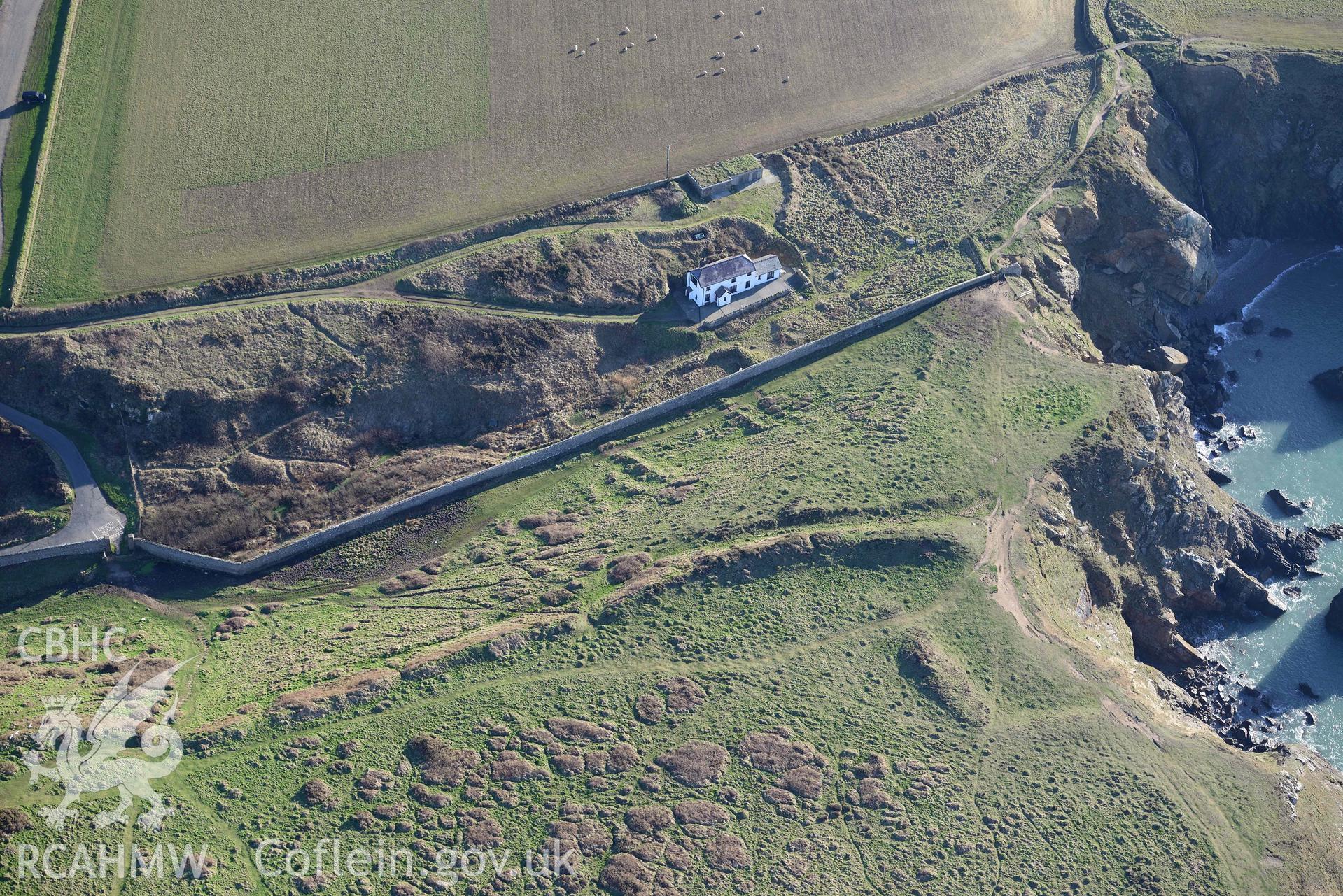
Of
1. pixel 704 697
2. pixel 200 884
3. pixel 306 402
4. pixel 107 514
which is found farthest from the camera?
pixel 306 402

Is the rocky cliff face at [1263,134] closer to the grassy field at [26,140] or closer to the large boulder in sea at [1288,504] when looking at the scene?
the large boulder in sea at [1288,504]

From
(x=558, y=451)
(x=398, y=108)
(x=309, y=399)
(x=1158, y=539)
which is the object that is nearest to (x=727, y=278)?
(x=558, y=451)

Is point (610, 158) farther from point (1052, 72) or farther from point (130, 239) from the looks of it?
point (1052, 72)

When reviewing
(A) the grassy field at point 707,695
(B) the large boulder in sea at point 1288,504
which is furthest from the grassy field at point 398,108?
(B) the large boulder in sea at point 1288,504

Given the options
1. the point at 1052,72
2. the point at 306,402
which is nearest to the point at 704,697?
the point at 306,402

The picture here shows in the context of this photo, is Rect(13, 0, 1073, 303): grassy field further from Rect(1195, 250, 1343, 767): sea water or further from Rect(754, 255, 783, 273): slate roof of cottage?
Rect(1195, 250, 1343, 767): sea water

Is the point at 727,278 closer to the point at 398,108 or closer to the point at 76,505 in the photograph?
the point at 398,108
